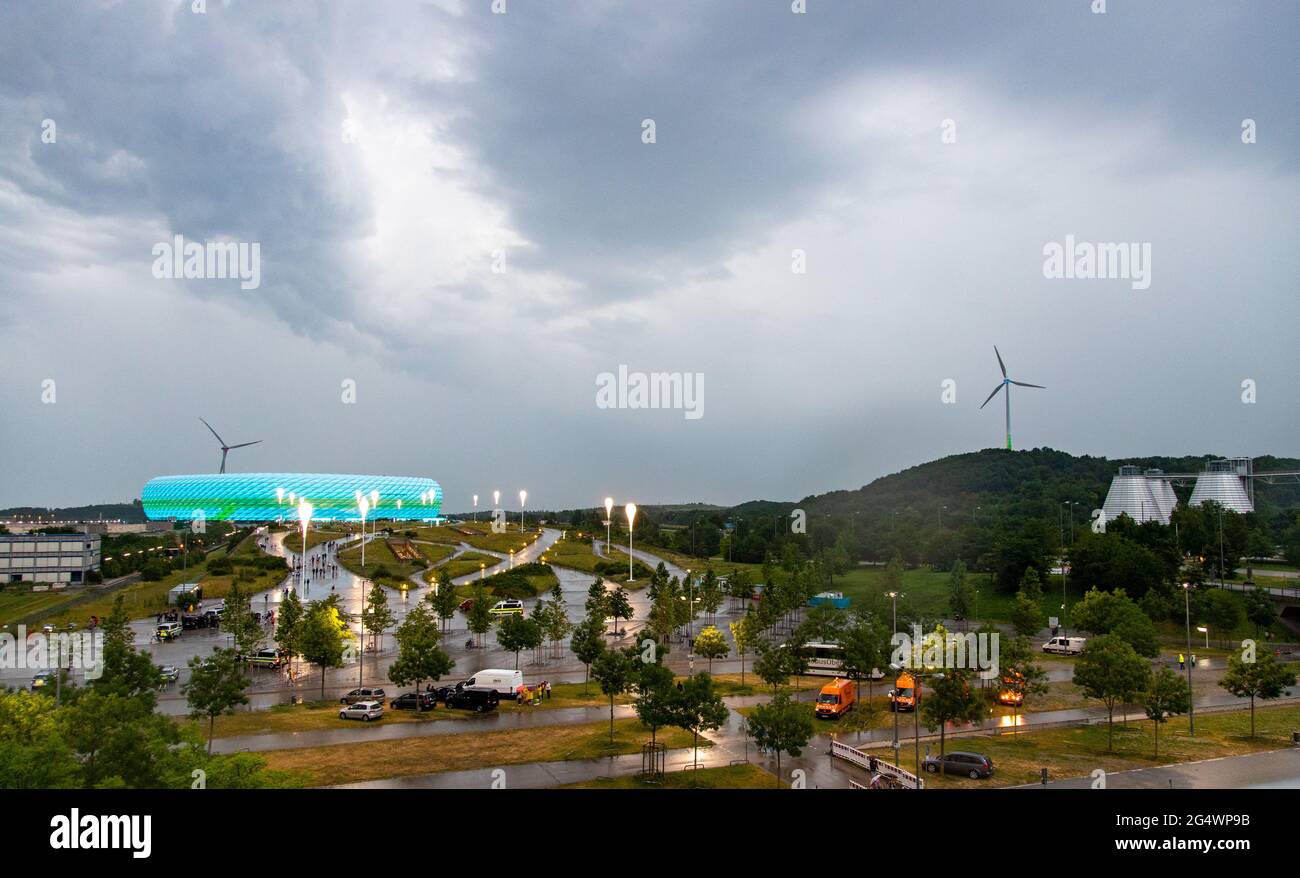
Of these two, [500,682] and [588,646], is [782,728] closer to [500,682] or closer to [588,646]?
[588,646]

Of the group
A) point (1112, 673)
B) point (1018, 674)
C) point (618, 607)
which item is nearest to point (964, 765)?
point (1112, 673)

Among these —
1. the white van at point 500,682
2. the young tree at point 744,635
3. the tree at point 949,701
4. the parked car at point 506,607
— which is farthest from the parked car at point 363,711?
the parked car at point 506,607

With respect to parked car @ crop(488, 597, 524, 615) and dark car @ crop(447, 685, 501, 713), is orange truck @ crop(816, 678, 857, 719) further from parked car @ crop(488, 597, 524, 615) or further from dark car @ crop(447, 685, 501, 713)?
parked car @ crop(488, 597, 524, 615)

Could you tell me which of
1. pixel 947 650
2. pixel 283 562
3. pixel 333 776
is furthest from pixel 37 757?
pixel 283 562
